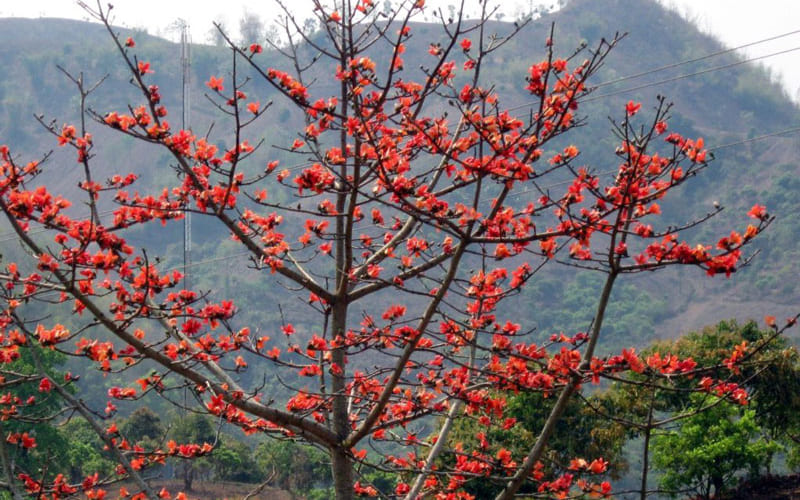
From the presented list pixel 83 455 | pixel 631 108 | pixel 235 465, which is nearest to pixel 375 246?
pixel 631 108

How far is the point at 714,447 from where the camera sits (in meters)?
10.5

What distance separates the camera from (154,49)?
69812mm

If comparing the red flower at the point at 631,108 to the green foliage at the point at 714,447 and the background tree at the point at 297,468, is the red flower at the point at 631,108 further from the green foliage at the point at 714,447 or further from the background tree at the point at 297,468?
the background tree at the point at 297,468

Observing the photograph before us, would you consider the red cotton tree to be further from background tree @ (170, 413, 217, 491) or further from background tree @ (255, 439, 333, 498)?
background tree @ (255, 439, 333, 498)

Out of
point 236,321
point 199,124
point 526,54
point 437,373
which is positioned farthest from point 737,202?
point 437,373

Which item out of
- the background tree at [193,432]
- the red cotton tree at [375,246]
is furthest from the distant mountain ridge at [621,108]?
the red cotton tree at [375,246]

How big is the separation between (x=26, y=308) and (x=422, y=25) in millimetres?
51697

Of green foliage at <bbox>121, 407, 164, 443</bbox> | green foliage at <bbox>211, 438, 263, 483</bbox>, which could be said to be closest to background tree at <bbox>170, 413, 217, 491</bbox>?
green foliage at <bbox>211, 438, 263, 483</bbox>

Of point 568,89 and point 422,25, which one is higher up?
point 422,25

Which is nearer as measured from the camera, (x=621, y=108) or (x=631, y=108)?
(x=631, y=108)

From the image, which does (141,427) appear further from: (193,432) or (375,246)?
(375,246)

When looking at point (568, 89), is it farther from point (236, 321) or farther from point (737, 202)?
point (737, 202)

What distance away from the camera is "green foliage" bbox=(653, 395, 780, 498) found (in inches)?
416

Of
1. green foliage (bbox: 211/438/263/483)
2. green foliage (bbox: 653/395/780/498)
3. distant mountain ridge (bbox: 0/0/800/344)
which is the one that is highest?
distant mountain ridge (bbox: 0/0/800/344)
